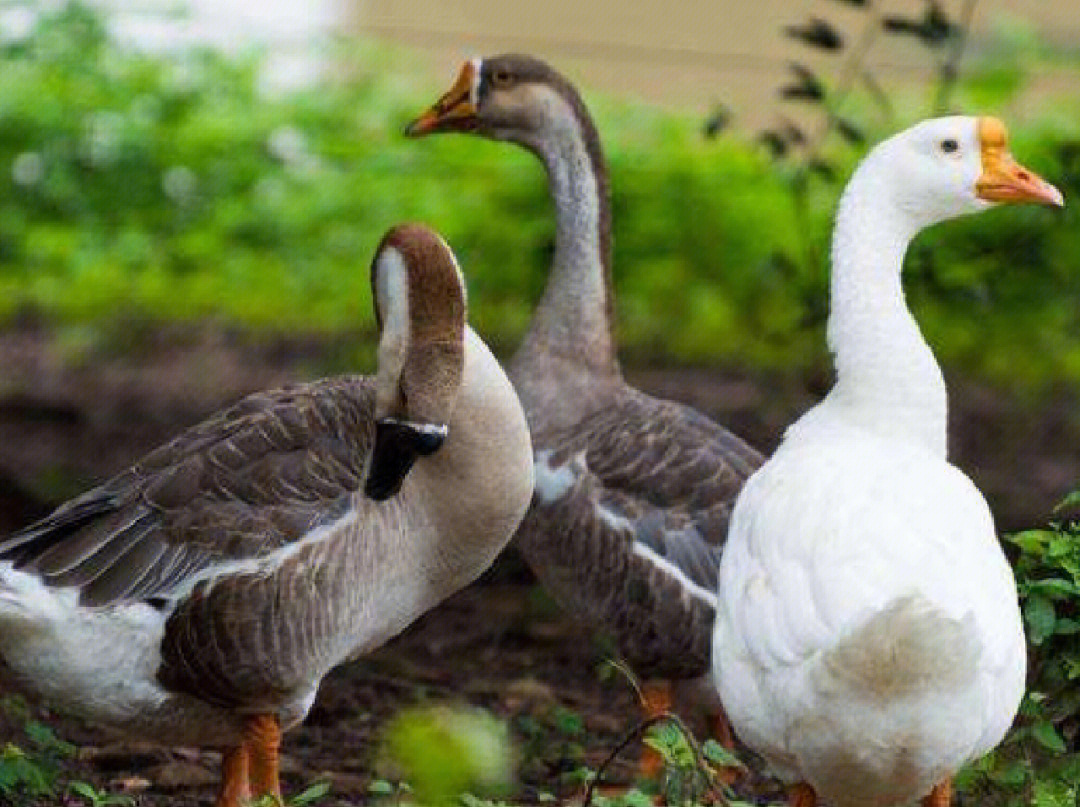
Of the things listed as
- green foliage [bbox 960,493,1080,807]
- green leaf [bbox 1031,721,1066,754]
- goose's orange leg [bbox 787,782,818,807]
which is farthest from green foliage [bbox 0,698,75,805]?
green leaf [bbox 1031,721,1066,754]

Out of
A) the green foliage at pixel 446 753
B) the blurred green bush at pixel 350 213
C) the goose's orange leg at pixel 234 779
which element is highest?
the green foliage at pixel 446 753

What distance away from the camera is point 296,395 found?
646 centimetres

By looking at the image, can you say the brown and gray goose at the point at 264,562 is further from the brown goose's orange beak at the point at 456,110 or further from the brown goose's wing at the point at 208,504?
the brown goose's orange beak at the point at 456,110

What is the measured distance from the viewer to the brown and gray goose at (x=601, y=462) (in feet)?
22.9

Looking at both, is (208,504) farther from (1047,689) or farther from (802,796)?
(1047,689)

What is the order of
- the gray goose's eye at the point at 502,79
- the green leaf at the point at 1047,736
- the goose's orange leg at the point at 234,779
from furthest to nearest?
the gray goose's eye at the point at 502,79 → the goose's orange leg at the point at 234,779 → the green leaf at the point at 1047,736

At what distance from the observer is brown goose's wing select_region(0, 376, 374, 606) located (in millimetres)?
6152

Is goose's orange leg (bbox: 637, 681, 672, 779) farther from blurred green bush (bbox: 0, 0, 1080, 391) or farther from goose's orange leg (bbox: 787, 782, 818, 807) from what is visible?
blurred green bush (bbox: 0, 0, 1080, 391)

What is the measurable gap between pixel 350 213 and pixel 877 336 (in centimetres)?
676

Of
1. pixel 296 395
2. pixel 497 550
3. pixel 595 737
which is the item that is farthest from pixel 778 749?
pixel 595 737

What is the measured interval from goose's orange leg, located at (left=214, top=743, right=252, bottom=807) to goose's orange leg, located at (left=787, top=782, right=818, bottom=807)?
1.38m

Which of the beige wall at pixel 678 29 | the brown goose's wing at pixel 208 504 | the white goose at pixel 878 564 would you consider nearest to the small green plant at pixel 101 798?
the brown goose's wing at pixel 208 504

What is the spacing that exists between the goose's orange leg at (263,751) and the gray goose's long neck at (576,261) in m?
1.69

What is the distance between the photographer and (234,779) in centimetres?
637
